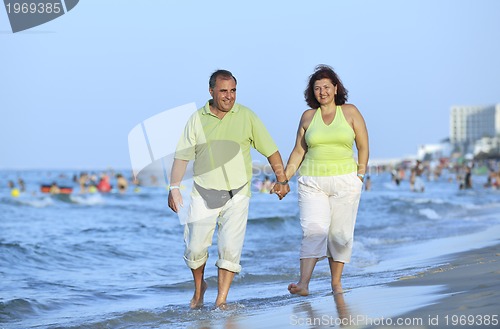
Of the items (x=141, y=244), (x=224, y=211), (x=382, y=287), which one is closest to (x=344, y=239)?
(x=382, y=287)

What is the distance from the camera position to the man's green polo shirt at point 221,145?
6.62 meters

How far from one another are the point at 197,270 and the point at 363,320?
2254 mm

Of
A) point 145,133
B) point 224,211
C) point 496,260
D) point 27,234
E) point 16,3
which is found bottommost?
point 27,234

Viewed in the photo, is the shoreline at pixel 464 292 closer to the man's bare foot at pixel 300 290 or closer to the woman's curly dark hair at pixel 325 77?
the man's bare foot at pixel 300 290

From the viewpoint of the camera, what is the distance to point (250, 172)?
265 inches

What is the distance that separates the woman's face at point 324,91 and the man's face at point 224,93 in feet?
2.43

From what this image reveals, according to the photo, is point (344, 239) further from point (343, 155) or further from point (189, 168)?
point (189, 168)

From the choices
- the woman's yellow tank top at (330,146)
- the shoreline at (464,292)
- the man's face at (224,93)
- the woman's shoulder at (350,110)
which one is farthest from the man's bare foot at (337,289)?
the man's face at (224,93)

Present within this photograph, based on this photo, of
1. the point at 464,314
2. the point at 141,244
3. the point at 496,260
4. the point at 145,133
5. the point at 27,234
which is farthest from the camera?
the point at 27,234

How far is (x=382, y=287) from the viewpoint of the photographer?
6.77 metres

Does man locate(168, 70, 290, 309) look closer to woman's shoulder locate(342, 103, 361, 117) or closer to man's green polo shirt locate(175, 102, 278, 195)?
man's green polo shirt locate(175, 102, 278, 195)

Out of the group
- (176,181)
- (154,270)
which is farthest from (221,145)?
(154,270)

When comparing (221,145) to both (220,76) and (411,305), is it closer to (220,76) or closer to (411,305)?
(220,76)

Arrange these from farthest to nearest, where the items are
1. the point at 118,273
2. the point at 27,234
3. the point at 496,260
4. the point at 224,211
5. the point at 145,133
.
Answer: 1. the point at 27,234
2. the point at 118,273
3. the point at 496,260
4. the point at 145,133
5. the point at 224,211
